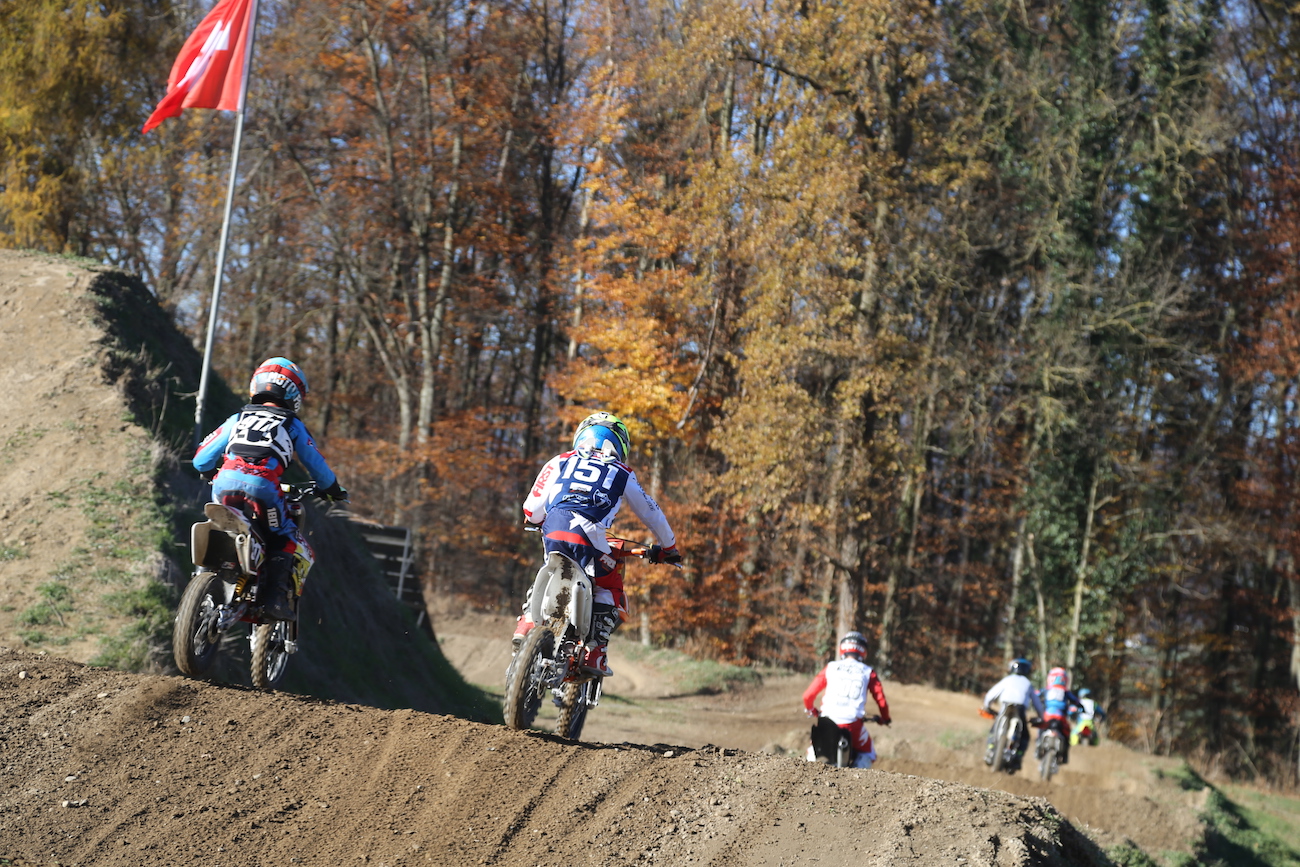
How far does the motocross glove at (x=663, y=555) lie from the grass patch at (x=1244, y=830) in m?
9.23

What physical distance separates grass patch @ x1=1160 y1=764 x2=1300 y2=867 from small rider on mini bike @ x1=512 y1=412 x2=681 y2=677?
9506 millimetres

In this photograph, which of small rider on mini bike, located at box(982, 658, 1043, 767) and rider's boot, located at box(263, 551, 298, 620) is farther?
small rider on mini bike, located at box(982, 658, 1043, 767)

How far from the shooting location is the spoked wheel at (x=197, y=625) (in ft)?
24.6

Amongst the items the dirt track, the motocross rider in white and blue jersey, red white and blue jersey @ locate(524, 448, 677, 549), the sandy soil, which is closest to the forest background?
the sandy soil

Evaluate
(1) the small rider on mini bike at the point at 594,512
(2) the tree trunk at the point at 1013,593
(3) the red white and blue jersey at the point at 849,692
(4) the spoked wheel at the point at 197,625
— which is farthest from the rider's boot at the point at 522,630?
(2) the tree trunk at the point at 1013,593

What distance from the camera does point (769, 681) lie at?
24.7 metres

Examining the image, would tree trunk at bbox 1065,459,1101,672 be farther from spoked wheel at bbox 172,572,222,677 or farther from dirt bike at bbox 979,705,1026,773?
spoked wheel at bbox 172,572,222,677

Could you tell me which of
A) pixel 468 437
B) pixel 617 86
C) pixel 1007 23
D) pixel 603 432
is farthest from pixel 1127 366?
pixel 603 432

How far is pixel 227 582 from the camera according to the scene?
766 cm

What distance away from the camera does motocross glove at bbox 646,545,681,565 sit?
7718 millimetres

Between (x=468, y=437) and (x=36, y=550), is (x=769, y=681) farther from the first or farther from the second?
(x=36, y=550)

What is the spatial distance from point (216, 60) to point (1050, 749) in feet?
48.7

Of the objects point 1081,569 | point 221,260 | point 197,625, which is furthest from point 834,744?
point 1081,569

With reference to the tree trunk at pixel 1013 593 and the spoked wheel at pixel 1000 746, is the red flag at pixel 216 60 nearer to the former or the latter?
the spoked wheel at pixel 1000 746
